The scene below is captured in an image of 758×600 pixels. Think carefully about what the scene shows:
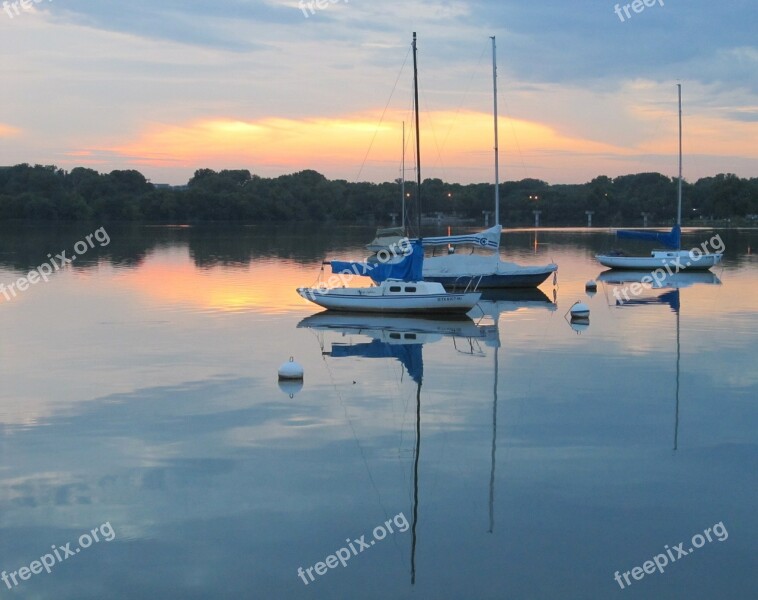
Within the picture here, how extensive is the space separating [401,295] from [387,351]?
7.32 m

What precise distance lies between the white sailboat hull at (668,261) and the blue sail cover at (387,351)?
3835cm

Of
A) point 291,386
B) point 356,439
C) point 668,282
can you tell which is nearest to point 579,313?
point 291,386

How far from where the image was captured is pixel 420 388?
24875 mm

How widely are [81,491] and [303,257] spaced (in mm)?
65213

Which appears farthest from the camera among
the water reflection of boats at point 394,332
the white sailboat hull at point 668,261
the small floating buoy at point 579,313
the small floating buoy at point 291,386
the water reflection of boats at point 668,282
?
the white sailboat hull at point 668,261

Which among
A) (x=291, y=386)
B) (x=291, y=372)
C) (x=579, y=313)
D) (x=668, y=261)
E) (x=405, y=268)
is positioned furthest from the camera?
(x=668, y=261)

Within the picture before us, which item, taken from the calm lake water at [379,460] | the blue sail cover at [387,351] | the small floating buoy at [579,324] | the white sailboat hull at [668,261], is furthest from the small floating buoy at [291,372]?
the white sailboat hull at [668,261]

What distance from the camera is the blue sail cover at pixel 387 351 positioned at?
2853 centimetres

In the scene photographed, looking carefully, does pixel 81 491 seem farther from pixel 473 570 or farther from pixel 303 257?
pixel 303 257

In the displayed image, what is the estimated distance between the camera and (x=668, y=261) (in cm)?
6594

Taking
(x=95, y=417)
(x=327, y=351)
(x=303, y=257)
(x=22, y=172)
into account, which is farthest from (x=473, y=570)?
(x=22, y=172)

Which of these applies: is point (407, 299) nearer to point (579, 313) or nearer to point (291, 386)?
point (579, 313)

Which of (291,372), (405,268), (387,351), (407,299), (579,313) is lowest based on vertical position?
(387,351)

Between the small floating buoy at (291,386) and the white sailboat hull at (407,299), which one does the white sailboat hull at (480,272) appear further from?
the small floating buoy at (291,386)
